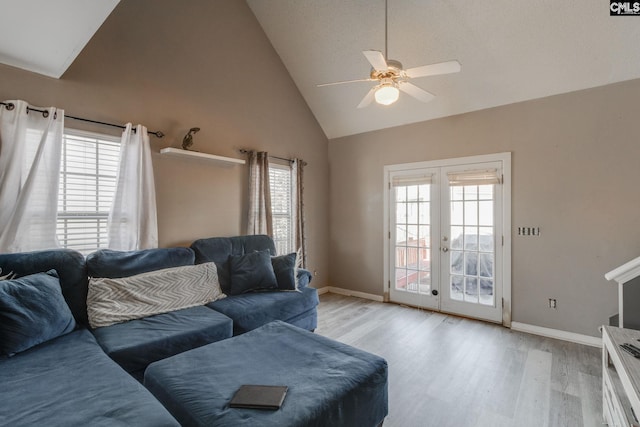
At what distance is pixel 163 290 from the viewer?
256 centimetres

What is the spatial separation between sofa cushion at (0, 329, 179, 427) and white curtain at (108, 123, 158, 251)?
3.85 feet

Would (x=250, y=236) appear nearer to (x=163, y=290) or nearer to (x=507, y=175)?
(x=163, y=290)

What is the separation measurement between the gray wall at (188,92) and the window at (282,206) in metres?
0.33

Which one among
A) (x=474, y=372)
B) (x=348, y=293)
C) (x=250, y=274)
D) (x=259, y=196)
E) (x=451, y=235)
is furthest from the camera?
(x=348, y=293)

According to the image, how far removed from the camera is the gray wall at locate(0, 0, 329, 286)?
104 inches

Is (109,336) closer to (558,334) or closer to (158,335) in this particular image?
(158,335)

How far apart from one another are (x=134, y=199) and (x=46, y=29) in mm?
1363

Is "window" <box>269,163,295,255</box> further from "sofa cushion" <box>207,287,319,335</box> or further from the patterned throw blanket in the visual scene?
the patterned throw blanket

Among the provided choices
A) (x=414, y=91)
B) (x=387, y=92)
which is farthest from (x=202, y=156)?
(x=414, y=91)

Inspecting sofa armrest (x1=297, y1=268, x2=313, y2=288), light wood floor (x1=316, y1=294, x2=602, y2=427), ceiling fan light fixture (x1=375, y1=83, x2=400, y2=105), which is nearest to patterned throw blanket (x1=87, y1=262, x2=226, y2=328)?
sofa armrest (x1=297, y1=268, x2=313, y2=288)

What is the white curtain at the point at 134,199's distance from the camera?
275cm

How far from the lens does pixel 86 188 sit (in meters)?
2.63

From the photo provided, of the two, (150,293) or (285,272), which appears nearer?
(150,293)

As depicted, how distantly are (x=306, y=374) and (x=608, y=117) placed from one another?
3.82 meters
